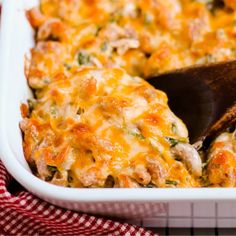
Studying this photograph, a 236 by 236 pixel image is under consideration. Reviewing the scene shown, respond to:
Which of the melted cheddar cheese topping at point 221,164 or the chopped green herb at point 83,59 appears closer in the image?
the melted cheddar cheese topping at point 221,164

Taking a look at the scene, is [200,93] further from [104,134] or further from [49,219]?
[49,219]

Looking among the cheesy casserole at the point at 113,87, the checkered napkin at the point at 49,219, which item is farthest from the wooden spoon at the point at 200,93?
the checkered napkin at the point at 49,219

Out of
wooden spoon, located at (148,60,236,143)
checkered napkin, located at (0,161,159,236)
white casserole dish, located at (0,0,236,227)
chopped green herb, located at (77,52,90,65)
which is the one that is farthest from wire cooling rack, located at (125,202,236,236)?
chopped green herb, located at (77,52,90,65)

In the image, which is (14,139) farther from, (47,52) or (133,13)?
(133,13)

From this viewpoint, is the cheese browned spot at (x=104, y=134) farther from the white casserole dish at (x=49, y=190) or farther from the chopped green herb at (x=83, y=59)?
the chopped green herb at (x=83, y=59)

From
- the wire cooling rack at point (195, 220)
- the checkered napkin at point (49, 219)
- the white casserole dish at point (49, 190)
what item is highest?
the white casserole dish at point (49, 190)

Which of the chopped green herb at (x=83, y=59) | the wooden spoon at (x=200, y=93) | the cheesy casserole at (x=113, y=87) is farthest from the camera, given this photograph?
the chopped green herb at (x=83, y=59)
